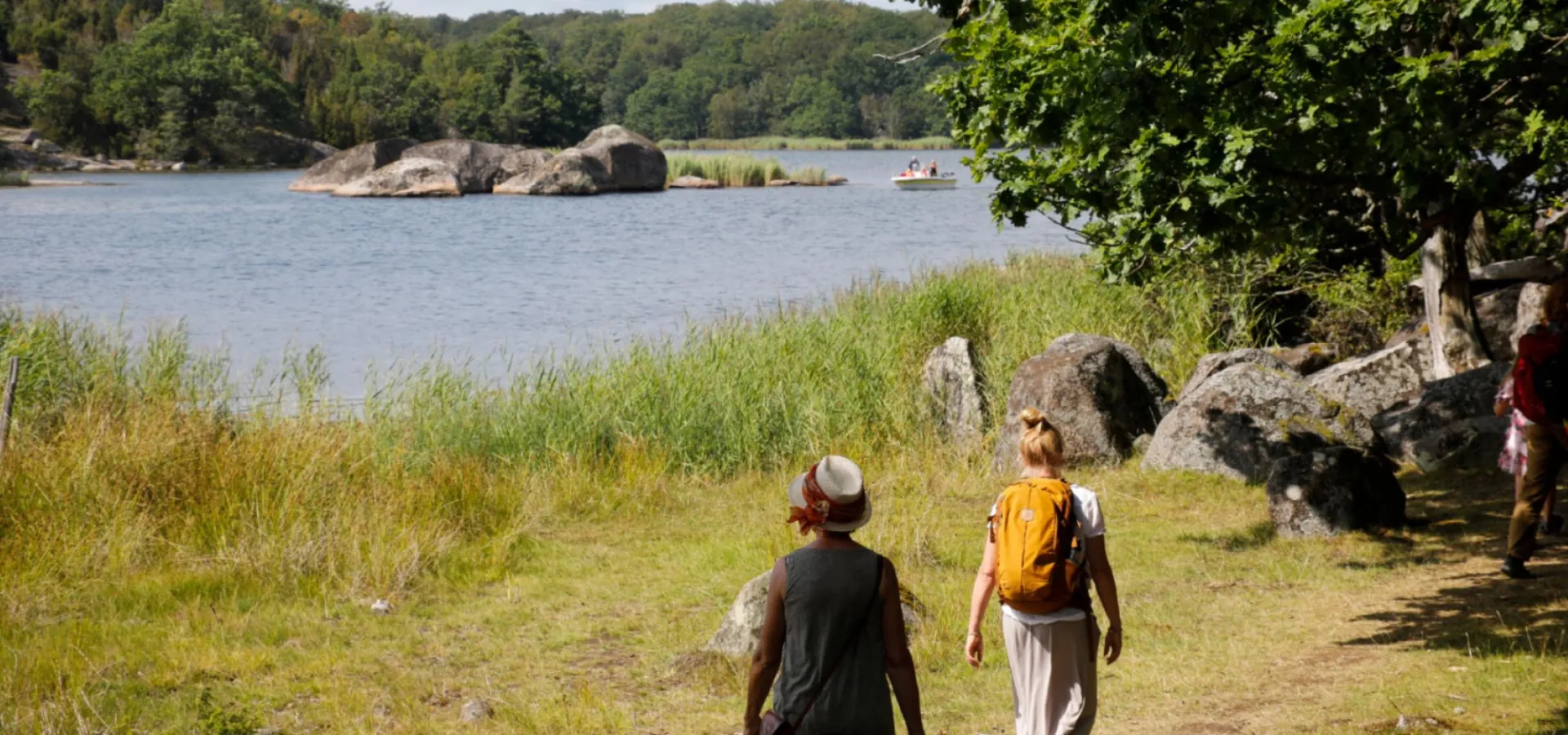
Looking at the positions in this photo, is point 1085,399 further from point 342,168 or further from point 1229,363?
point 342,168

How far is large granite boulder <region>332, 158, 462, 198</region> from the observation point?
259 feet

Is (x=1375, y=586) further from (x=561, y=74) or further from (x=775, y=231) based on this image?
(x=561, y=74)

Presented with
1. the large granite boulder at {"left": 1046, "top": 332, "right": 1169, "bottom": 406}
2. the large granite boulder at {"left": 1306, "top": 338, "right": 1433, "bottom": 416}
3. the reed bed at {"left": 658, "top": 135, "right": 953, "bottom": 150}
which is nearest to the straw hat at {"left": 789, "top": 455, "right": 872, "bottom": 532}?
the large granite boulder at {"left": 1046, "top": 332, "right": 1169, "bottom": 406}

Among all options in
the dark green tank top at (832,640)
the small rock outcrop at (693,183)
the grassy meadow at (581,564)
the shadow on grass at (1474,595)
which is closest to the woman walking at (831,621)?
the dark green tank top at (832,640)

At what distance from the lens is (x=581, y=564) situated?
36.0 feet

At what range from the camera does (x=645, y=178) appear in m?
85.4

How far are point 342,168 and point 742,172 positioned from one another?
23.5 m

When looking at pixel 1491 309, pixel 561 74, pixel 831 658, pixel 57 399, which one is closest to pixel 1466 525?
pixel 1491 309

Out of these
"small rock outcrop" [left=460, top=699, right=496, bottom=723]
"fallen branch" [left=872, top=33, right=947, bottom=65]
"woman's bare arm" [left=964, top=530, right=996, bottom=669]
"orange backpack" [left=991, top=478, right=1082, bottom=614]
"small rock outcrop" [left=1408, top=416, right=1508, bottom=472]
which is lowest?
"small rock outcrop" [left=460, top=699, right=496, bottom=723]

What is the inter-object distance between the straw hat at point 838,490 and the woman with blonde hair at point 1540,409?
5921 millimetres

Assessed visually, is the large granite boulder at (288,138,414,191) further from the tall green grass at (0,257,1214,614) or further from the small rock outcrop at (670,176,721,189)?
the tall green grass at (0,257,1214,614)

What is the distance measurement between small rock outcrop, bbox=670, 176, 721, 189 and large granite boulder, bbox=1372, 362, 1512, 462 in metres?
75.7

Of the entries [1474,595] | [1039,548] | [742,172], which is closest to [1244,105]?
[1474,595]

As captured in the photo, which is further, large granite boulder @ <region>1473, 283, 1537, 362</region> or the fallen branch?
large granite boulder @ <region>1473, 283, 1537, 362</region>
